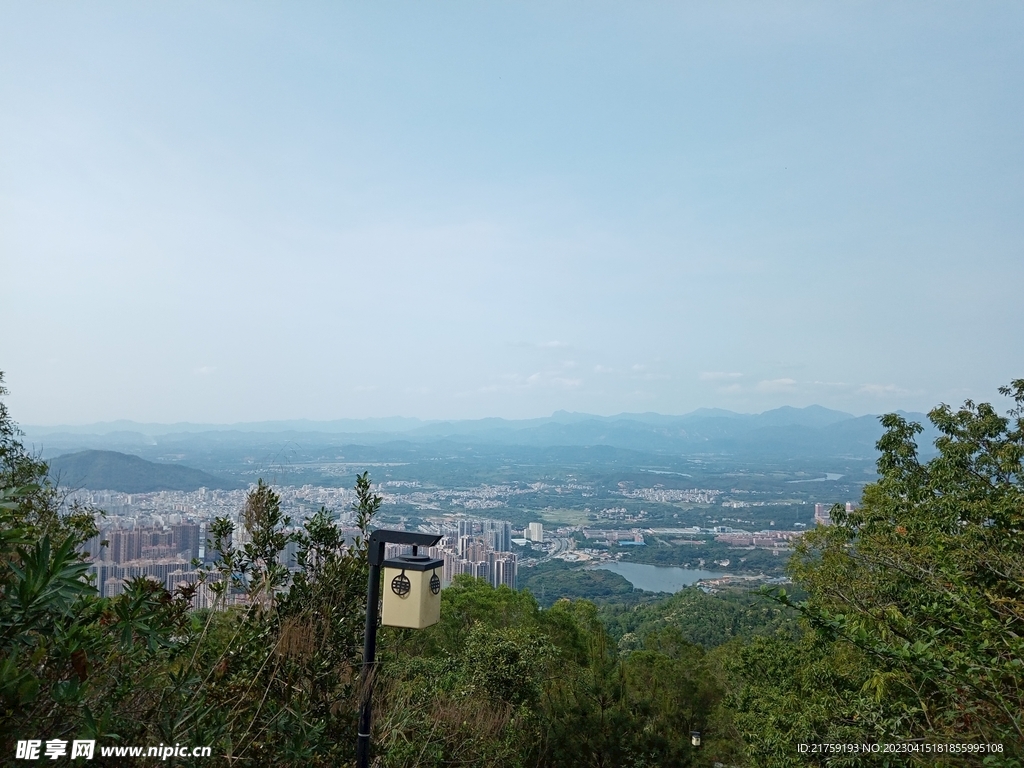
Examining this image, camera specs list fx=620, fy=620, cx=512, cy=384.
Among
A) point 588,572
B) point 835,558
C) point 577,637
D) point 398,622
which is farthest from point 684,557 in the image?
point 398,622

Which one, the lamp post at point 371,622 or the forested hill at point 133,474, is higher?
the lamp post at point 371,622

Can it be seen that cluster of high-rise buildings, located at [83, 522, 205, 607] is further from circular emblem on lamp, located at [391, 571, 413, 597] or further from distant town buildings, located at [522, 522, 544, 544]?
distant town buildings, located at [522, 522, 544, 544]

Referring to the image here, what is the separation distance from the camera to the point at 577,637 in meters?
10.2

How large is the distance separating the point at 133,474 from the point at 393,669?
11759 millimetres

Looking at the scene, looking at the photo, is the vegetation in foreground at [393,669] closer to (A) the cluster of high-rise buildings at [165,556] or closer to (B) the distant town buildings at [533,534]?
(A) the cluster of high-rise buildings at [165,556]

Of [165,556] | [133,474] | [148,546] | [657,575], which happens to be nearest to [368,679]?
[165,556]

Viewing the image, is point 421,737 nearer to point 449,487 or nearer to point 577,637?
point 577,637

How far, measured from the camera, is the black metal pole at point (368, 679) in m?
2.10

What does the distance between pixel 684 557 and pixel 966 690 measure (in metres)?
37.3

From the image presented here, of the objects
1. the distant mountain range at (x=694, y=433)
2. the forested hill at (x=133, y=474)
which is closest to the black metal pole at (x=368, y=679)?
the forested hill at (x=133, y=474)

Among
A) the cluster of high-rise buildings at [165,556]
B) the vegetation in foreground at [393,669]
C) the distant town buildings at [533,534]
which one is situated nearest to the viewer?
the vegetation in foreground at [393,669]

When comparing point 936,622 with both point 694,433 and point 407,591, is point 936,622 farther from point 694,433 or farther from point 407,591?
point 694,433

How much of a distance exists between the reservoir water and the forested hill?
74.2ft

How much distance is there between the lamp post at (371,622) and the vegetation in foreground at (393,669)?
5.8 inches
